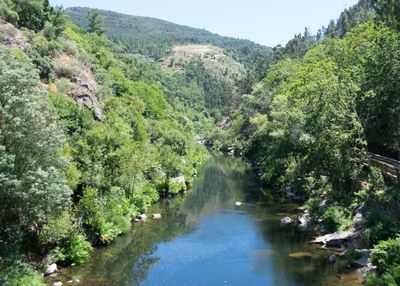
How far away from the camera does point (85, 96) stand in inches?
2404

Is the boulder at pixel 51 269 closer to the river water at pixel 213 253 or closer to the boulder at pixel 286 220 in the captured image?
the river water at pixel 213 253

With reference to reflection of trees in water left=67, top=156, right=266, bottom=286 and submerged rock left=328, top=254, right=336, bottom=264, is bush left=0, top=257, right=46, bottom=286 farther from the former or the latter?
submerged rock left=328, top=254, right=336, bottom=264

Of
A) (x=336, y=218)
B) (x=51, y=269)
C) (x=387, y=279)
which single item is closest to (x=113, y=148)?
(x=51, y=269)

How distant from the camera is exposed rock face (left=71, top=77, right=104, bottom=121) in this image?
196 feet

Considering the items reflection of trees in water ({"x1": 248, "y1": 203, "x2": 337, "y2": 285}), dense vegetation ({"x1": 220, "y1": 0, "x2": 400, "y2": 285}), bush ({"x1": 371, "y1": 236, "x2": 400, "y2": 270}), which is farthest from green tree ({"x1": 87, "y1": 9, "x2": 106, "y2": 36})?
bush ({"x1": 371, "y1": 236, "x2": 400, "y2": 270})

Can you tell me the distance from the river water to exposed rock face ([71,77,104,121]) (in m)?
15.5

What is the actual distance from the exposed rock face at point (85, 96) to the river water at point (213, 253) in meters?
15.5

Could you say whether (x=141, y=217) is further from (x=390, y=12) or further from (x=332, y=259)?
(x=390, y=12)

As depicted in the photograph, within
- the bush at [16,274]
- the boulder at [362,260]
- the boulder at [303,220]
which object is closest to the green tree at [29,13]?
the boulder at [303,220]

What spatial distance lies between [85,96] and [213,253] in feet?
108

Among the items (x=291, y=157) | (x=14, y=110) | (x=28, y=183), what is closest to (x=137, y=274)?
(x=28, y=183)

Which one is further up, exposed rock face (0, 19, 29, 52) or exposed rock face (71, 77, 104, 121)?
exposed rock face (0, 19, 29, 52)

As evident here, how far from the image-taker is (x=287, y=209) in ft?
171

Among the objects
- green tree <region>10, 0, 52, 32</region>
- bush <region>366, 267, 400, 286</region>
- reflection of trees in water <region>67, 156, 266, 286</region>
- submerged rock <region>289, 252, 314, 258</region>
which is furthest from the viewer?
green tree <region>10, 0, 52, 32</region>
